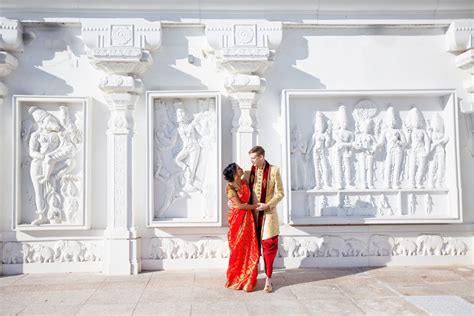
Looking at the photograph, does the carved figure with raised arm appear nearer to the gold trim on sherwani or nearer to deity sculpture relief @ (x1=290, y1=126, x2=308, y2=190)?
the gold trim on sherwani

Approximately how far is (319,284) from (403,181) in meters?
2.23

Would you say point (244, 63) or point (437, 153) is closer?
point (244, 63)

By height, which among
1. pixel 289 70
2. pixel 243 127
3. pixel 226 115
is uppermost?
pixel 289 70

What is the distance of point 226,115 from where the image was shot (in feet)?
22.1

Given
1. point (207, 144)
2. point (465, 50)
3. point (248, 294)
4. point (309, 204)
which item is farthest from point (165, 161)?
point (465, 50)

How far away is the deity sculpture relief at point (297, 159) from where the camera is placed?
22.0 feet

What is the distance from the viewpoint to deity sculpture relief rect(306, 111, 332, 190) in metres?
6.68

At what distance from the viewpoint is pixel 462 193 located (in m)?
6.80

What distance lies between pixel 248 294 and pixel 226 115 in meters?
2.69

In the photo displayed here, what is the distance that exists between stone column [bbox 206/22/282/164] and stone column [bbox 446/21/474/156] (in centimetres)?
263

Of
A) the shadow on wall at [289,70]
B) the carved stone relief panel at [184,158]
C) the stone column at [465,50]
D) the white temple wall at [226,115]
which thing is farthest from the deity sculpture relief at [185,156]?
the stone column at [465,50]

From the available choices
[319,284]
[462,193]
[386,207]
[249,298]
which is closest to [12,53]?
[249,298]

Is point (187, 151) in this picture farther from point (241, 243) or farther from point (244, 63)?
point (241, 243)

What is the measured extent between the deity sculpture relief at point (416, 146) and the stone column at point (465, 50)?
76 centimetres
